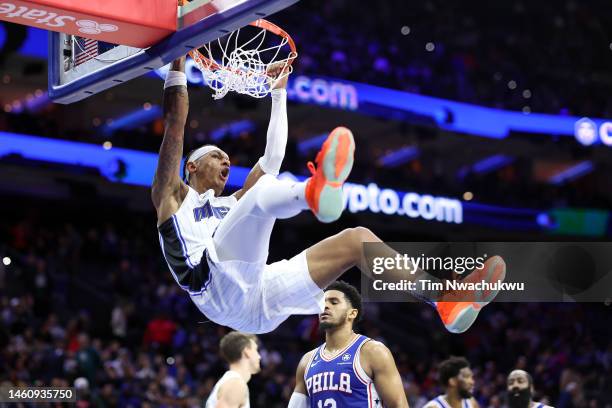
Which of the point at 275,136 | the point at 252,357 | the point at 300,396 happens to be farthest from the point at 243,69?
the point at 300,396

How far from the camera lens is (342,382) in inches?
267

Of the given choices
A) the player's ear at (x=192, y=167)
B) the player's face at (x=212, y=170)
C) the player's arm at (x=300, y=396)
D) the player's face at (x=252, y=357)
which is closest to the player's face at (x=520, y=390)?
the player's arm at (x=300, y=396)

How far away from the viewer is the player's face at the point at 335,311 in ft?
23.1

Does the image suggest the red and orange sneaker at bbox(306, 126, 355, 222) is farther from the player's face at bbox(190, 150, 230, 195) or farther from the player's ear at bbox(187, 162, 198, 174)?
the player's ear at bbox(187, 162, 198, 174)

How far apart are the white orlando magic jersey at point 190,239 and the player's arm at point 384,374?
159 centimetres

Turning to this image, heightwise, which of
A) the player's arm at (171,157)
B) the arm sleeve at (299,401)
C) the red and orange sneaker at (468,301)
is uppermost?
the player's arm at (171,157)

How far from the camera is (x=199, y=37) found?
536 centimetres

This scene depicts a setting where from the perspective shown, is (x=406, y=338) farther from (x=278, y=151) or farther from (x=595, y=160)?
(x=278, y=151)

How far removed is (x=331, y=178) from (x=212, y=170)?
170 centimetres

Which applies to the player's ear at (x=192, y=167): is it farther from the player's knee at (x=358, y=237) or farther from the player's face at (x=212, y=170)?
the player's knee at (x=358, y=237)

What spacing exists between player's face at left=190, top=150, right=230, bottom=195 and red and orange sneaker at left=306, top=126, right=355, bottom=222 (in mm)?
1599

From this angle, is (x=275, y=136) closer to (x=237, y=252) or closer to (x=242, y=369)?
(x=237, y=252)

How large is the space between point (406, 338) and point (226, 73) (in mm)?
16674

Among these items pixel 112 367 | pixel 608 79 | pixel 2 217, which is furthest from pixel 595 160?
pixel 112 367
